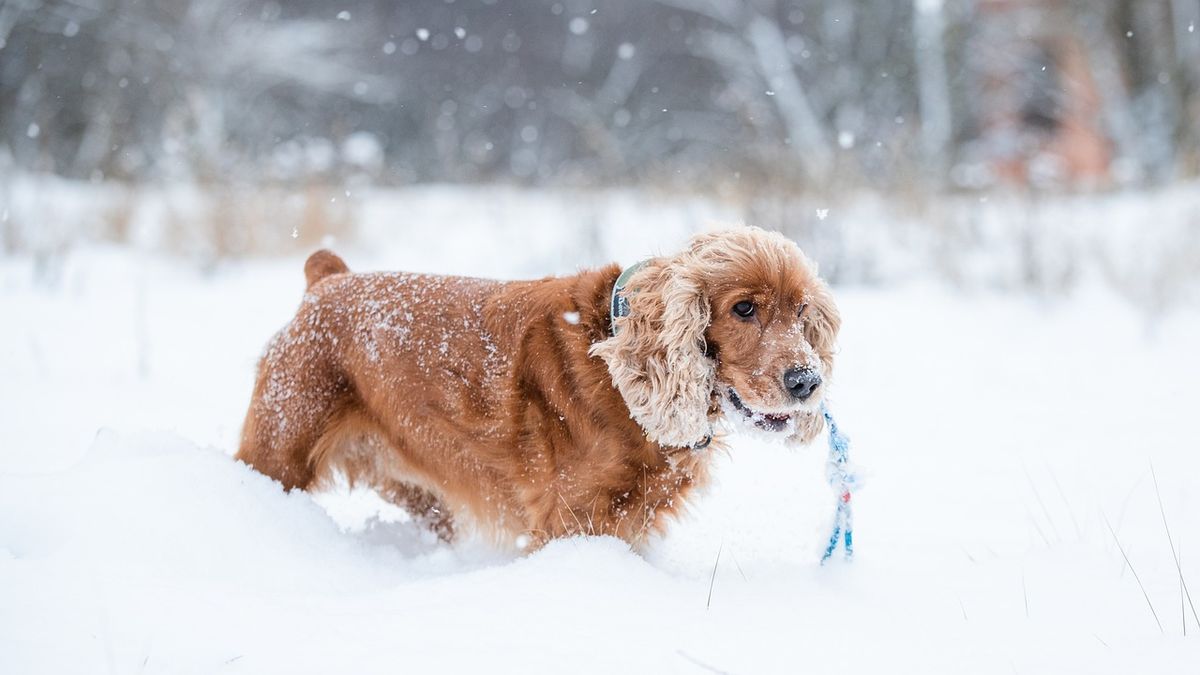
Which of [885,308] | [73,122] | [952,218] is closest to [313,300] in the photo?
[885,308]

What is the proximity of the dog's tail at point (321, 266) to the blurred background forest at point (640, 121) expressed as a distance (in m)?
3.33

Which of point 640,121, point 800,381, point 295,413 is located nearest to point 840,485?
point 800,381

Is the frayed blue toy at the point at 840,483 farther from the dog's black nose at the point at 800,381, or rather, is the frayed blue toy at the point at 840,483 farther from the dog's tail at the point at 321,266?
→ the dog's tail at the point at 321,266

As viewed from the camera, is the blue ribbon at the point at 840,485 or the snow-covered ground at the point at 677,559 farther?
the blue ribbon at the point at 840,485

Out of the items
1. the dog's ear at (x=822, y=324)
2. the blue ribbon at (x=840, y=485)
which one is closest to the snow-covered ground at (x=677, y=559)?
the blue ribbon at (x=840, y=485)

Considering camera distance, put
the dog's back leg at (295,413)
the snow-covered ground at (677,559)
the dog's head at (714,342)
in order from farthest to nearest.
Result: the dog's back leg at (295,413)
the dog's head at (714,342)
the snow-covered ground at (677,559)

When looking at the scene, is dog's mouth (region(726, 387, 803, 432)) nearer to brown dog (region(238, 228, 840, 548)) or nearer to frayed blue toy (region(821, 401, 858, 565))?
brown dog (region(238, 228, 840, 548))

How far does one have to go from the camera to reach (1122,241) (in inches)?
294

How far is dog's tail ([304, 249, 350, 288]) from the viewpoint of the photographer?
316 centimetres

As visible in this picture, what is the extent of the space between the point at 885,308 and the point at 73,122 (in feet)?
51.6

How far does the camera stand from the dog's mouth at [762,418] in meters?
2.39

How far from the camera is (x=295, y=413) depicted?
2.68 metres

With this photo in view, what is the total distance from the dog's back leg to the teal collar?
946 mm

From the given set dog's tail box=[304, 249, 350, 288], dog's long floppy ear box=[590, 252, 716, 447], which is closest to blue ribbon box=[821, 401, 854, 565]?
dog's long floppy ear box=[590, 252, 716, 447]
